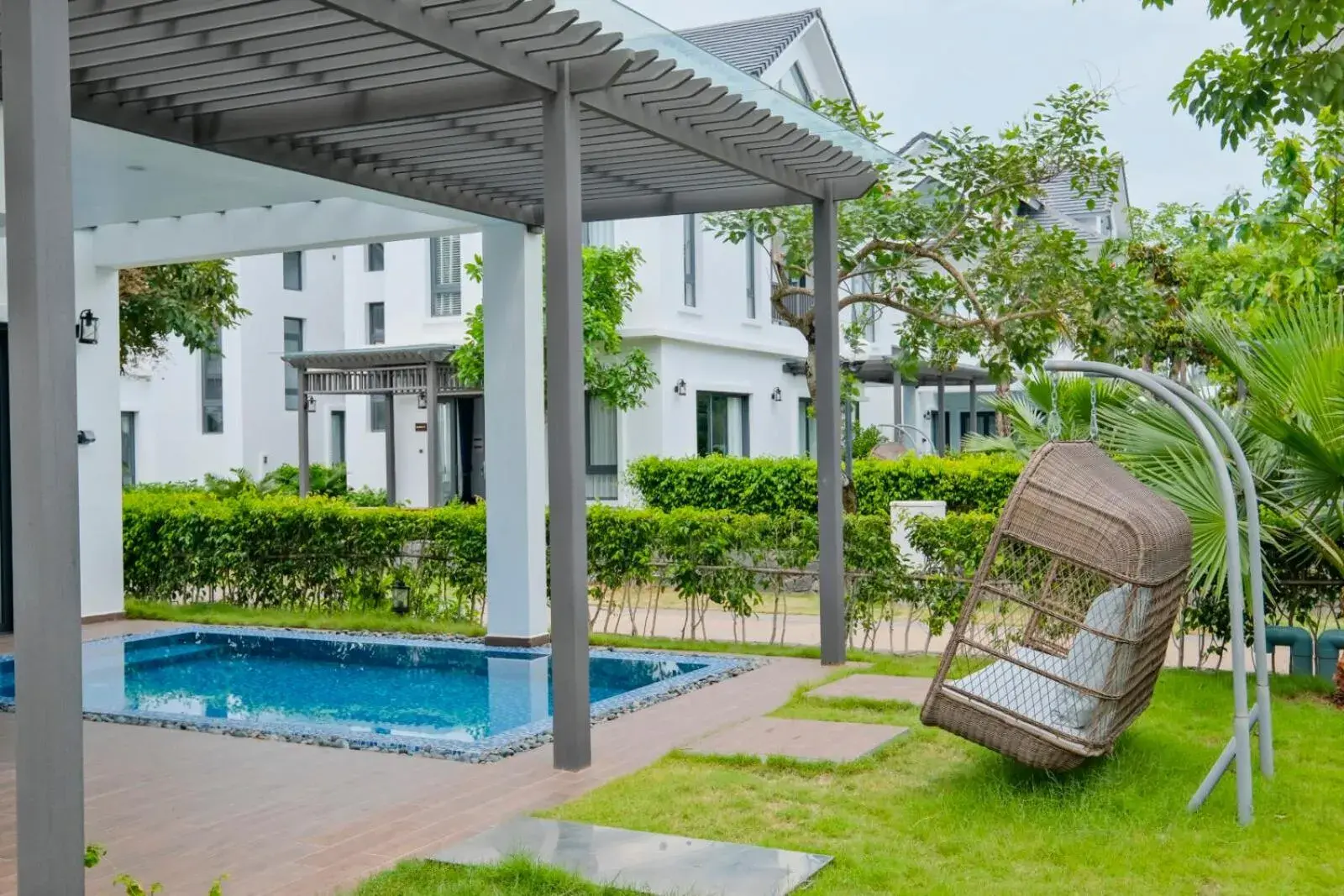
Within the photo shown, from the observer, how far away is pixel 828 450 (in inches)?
367

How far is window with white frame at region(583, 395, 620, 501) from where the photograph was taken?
2025cm

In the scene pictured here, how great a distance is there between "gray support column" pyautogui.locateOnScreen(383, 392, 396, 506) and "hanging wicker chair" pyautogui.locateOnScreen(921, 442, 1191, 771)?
16847 mm

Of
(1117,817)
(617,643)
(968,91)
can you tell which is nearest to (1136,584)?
(1117,817)

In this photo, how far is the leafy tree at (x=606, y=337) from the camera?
17656mm

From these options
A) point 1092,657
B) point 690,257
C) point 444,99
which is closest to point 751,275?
point 690,257

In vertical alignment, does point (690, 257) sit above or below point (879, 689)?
above

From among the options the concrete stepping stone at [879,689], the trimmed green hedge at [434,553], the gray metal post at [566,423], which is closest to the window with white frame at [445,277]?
the trimmed green hedge at [434,553]

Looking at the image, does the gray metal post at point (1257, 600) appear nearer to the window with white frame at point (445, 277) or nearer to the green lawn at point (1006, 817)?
the green lawn at point (1006, 817)

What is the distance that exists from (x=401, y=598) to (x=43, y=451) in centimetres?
837

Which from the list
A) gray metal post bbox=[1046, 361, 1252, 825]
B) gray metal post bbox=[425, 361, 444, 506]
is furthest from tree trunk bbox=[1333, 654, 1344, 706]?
gray metal post bbox=[425, 361, 444, 506]

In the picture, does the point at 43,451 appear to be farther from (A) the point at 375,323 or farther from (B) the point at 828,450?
(A) the point at 375,323

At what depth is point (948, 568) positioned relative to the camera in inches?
387

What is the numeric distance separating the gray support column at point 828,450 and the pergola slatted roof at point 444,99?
0.35m

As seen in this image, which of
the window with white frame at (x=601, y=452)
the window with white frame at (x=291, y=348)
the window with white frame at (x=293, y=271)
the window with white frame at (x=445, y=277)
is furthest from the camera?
the window with white frame at (x=293, y=271)
